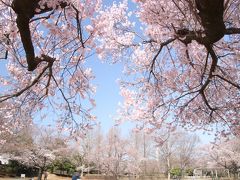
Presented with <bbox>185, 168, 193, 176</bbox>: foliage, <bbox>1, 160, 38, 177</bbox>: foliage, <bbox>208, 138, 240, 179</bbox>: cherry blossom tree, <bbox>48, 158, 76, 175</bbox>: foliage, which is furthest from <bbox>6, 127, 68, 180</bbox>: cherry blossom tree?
<bbox>185, 168, 193, 176</bbox>: foliage

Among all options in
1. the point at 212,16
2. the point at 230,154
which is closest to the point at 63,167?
the point at 230,154

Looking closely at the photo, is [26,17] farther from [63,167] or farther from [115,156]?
[63,167]

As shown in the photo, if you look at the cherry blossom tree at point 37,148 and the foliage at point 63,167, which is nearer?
the cherry blossom tree at point 37,148

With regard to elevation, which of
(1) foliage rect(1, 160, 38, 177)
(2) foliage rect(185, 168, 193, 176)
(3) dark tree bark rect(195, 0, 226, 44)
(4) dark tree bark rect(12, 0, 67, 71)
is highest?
(4) dark tree bark rect(12, 0, 67, 71)

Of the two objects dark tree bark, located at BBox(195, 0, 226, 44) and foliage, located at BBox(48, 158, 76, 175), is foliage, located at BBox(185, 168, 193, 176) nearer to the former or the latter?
foliage, located at BBox(48, 158, 76, 175)

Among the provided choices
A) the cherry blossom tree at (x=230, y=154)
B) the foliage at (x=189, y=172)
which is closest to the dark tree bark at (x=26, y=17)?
the cherry blossom tree at (x=230, y=154)

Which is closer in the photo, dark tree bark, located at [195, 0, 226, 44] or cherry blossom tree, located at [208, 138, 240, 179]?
dark tree bark, located at [195, 0, 226, 44]

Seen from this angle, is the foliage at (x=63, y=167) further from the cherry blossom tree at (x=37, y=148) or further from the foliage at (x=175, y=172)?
the foliage at (x=175, y=172)

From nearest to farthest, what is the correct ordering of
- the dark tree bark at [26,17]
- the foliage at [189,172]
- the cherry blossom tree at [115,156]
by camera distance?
the dark tree bark at [26,17] < the cherry blossom tree at [115,156] < the foliage at [189,172]

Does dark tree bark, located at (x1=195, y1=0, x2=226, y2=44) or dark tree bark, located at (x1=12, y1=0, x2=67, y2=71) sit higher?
dark tree bark, located at (x1=12, y1=0, x2=67, y2=71)

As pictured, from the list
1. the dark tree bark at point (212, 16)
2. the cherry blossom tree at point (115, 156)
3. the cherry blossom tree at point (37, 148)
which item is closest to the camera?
the dark tree bark at point (212, 16)

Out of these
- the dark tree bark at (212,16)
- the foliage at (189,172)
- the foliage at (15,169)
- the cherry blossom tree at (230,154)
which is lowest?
the foliage at (189,172)

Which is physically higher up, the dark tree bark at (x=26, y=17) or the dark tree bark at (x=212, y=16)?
the dark tree bark at (x=26, y=17)

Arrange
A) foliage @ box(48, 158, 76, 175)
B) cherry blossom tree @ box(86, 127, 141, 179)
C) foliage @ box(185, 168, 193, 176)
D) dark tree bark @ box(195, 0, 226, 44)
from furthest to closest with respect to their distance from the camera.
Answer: foliage @ box(185, 168, 193, 176) → foliage @ box(48, 158, 76, 175) → cherry blossom tree @ box(86, 127, 141, 179) → dark tree bark @ box(195, 0, 226, 44)
